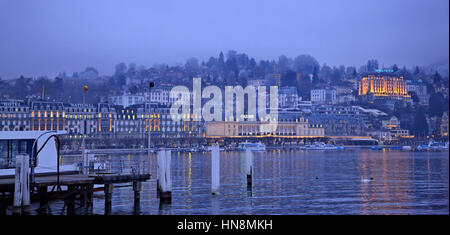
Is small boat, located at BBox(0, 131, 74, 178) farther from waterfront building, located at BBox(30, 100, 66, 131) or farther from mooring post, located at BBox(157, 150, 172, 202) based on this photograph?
waterfront building, located at BBox(30, 100, 66, 131)

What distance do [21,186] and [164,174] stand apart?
30.7 feet

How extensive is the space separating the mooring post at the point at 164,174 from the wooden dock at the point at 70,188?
3.28 feet

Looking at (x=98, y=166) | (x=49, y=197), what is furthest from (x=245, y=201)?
(x=49, y=197)

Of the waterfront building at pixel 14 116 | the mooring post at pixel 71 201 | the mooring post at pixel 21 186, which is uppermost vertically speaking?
the waterfront building at pixel 14 116

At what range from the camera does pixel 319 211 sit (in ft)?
114

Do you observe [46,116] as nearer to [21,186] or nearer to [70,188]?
[70,188]

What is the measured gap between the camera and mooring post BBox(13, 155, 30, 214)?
84.9 ft

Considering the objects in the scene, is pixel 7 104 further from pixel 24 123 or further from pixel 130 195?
pixel 130 195

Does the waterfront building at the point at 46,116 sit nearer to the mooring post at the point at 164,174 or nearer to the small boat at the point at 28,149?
the small boat at the point at 28,149

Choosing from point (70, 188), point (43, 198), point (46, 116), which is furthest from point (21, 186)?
point (46, 116)

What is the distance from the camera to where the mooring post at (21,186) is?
25875mm

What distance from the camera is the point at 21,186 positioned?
1035 inches

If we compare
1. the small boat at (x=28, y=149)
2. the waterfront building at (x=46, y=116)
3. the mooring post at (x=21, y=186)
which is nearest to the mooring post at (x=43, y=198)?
the small boat at (x=28, y=149)
